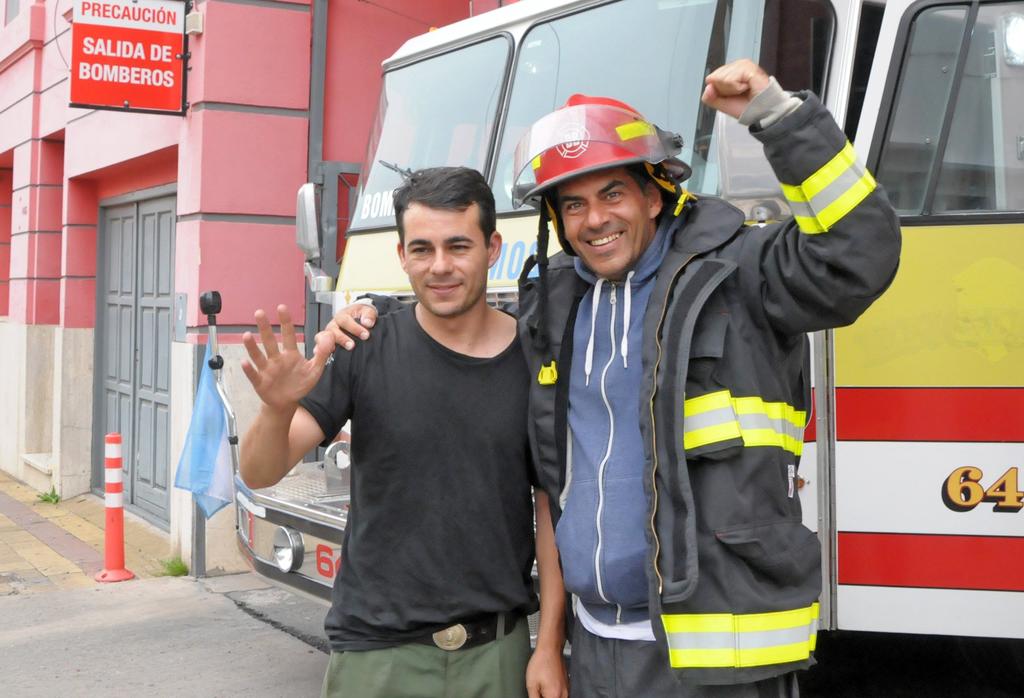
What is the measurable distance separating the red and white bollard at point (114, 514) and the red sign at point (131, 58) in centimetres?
224

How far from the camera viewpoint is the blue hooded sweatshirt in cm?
213

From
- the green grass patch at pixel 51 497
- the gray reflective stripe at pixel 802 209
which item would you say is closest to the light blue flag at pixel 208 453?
the gray reflective stripe at pixel 802 209

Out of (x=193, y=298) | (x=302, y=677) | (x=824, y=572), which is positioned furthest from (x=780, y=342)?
(x=193, y=298)

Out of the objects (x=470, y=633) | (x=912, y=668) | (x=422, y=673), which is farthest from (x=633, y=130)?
(x=912, y=668)

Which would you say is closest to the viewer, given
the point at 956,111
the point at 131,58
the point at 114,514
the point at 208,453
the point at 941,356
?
the point at 941,356

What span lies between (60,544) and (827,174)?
26.0ft

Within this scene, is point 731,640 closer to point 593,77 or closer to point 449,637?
point 449,637

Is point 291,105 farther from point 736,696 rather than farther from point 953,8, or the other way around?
point 736,696

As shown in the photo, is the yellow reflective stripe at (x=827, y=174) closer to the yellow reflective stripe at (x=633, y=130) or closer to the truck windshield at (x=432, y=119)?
the yellow reflective stripe at (x=633, y=130)

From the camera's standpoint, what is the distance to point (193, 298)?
23.8 feet

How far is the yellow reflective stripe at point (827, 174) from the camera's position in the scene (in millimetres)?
1936

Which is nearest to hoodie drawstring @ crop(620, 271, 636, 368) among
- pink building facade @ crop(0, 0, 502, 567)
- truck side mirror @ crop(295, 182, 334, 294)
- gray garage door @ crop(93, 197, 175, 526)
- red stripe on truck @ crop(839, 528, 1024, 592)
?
red stripe on truck @ crop(839, 528, 1024, 592)

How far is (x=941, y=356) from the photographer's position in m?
3.34

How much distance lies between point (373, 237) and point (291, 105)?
2847 millimetres
